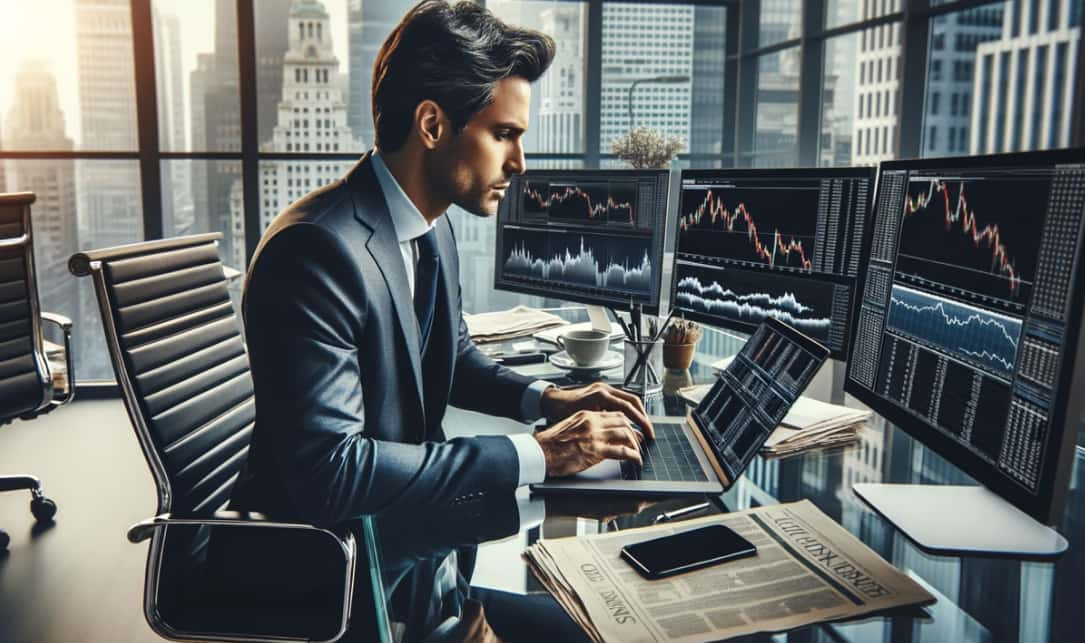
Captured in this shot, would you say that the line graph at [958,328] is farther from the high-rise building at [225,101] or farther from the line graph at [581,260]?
the high-rise building at [225,101]

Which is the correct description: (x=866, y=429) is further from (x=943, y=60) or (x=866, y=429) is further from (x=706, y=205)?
(x=943, y=60)

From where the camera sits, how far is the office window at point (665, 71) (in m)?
4.92

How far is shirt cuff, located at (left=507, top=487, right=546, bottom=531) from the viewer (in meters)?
1.10

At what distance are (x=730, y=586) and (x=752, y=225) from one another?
1.03 m

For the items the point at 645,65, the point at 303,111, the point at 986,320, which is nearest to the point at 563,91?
the point at 645,65

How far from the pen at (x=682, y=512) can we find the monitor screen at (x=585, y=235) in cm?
90

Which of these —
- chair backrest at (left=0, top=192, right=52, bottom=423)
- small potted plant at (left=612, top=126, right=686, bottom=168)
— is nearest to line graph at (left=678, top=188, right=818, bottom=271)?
small potted plant at (left=612, top=126, right=686, bottom=168)

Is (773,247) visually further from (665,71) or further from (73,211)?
(73,211)

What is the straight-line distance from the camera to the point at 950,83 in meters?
3.93

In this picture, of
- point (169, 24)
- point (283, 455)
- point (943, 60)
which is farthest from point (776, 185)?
point (169, 24)

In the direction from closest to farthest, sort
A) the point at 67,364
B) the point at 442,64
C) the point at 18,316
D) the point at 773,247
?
the point at 442,64
the point at 773,247
the point at 18,316
the point at 67,364

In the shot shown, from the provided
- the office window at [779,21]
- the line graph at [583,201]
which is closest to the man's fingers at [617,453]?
the line graph at [583,201]

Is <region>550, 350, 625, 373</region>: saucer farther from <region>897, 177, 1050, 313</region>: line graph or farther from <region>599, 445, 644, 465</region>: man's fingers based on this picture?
<region>897, 177, 1050, 313</region>: line graph

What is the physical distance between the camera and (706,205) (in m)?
1.91
